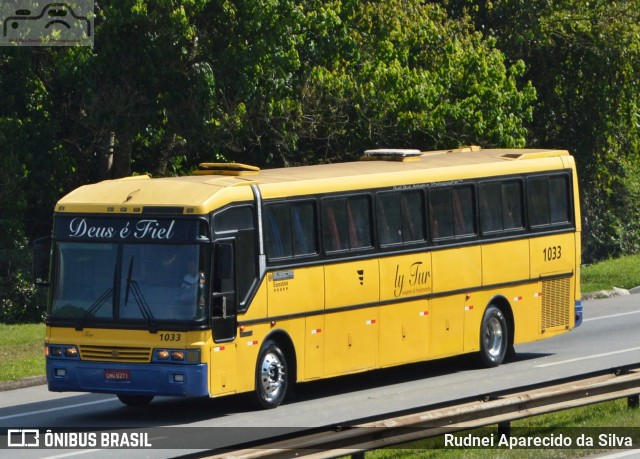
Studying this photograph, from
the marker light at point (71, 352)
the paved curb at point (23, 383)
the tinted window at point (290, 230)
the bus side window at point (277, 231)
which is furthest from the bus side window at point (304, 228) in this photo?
the paved curb at point (23, 383)

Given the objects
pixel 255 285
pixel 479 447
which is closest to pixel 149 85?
pixel 255 285

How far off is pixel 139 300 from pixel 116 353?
2.10ft

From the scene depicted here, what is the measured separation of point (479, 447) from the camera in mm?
12586

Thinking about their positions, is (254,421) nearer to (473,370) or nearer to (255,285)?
(255,285)

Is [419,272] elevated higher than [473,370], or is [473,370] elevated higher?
[419,272]

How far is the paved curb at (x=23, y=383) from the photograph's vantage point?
63.7ft

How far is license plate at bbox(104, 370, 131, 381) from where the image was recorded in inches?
612

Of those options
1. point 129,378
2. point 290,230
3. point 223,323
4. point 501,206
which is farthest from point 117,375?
point 501,206

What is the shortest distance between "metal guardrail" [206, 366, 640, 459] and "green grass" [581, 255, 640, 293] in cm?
1611

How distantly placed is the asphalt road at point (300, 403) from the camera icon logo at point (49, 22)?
28.4 ft

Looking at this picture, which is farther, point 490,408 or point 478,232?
point 478,232

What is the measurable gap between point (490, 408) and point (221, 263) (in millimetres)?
4445

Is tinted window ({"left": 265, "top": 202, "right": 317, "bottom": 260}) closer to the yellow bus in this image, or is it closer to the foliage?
the yellow bus

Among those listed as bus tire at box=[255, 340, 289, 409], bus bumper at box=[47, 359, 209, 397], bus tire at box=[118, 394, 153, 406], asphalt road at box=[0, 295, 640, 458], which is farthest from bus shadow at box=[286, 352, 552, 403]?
bus bumper at box=[47, 359, 209, 397]
